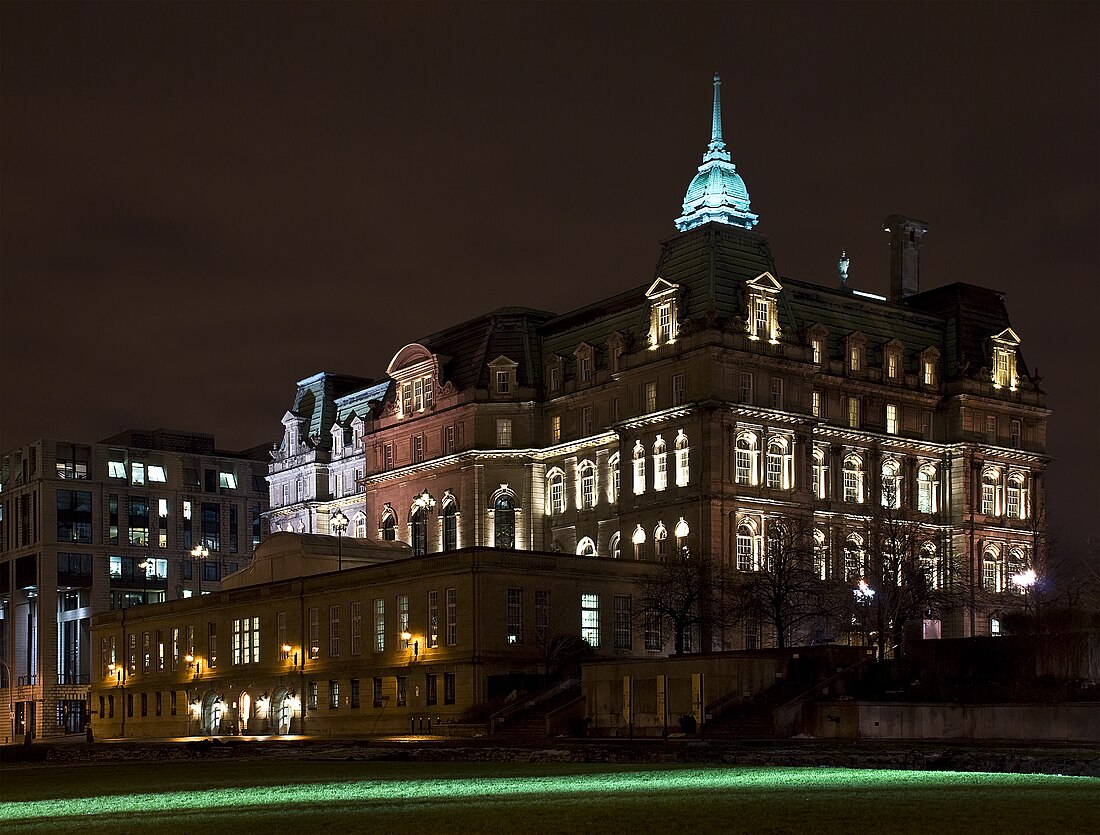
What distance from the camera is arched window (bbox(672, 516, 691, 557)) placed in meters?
112

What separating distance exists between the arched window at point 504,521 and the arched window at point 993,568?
1401 inches

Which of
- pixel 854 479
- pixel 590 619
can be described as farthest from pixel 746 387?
pixel 590 619

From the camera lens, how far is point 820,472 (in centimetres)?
11994

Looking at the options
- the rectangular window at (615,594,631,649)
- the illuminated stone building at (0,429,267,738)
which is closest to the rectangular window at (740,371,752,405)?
the rectangular window at (615,594,631,649)

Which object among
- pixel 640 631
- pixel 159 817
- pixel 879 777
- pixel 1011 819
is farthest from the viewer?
pixel 640 631

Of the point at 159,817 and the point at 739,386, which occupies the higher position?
the point at 739,386

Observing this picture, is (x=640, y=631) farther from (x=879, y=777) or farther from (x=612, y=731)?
(x=879, y=777)

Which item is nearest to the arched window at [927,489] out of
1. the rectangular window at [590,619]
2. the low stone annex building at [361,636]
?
the low stone annex building at [361,636]

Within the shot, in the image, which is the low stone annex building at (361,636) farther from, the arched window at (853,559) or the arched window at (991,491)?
the arched window at (991,491)

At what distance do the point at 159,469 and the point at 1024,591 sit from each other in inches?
3765

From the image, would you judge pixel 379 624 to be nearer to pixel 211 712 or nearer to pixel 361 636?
pixel 361 636

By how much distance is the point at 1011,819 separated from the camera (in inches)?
1184

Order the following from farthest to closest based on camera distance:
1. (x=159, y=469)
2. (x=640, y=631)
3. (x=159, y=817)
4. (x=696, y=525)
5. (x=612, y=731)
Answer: (x=159, y=469) → (x=696, y=525) → (x=640, y=631) → (x=612, y=731) → (x=159, y=817)

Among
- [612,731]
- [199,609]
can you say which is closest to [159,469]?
[199,609]
